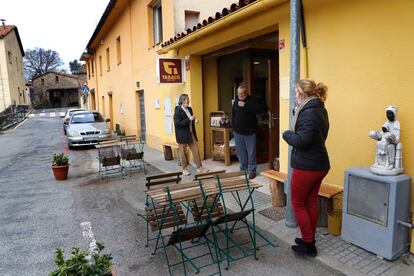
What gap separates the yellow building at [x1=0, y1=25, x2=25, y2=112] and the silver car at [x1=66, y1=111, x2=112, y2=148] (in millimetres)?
19511

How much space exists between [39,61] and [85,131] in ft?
208


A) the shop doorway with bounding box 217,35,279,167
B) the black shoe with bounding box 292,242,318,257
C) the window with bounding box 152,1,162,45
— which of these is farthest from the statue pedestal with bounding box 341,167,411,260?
the window with bounding box 152,1,162,45

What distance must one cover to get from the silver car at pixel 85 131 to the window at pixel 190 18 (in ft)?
18.0

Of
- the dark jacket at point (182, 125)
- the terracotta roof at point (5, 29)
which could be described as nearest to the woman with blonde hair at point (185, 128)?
the dark jacket at point (182, 125)

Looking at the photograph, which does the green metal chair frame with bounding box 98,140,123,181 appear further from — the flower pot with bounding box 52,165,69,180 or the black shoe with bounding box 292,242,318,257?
the black shoe with bounding box 292,242,318,257

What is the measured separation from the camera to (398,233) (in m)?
3.12

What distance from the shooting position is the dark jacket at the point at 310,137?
306 cm

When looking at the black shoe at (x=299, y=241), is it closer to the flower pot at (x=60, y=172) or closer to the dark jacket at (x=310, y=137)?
the dark jacket at (x=310, y=137)

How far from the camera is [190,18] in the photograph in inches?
356

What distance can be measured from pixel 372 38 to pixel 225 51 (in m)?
3.97

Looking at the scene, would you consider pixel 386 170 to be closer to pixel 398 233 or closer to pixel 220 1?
pixel 398 233

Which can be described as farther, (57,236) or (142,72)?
(142,72)

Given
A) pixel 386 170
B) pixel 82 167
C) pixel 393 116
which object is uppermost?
pixel 393 116

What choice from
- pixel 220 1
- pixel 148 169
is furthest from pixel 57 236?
pixel 220 1
